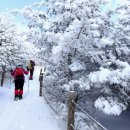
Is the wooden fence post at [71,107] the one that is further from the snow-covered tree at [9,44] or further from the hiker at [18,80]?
the snow-covered tree at [9,44]

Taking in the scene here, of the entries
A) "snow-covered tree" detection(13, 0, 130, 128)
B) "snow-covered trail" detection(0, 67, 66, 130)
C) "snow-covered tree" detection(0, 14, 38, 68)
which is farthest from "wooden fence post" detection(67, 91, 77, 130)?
"snow-covered tree" detection(0, 14, 38, 68)

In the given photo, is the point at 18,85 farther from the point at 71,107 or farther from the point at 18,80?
the point at 71,107

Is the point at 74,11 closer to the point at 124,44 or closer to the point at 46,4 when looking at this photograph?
the point at 46,4

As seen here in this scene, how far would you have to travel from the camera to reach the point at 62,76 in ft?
41.9

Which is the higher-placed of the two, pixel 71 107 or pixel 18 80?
pixel 18 80

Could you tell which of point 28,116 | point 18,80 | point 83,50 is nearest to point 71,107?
point 28,116

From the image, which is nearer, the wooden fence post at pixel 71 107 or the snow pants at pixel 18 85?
the wooden fence post at pixel 71 107

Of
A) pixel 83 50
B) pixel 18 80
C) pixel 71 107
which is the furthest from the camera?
pixel 18 80

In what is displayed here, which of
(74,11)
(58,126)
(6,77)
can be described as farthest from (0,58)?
(58,126)

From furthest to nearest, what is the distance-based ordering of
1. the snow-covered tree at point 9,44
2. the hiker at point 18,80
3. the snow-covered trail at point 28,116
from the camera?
the snow-covered tree at point 9,44
the hiker at point 18,80
the snow-covered trail at point 28,116

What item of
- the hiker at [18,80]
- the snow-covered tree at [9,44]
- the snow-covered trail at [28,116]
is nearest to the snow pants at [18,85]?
the hiker at [18,80]

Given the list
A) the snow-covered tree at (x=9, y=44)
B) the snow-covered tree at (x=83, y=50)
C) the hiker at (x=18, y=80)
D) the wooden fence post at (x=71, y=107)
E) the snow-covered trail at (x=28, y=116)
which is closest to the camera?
the wooden fence post at (x=71, y=107)

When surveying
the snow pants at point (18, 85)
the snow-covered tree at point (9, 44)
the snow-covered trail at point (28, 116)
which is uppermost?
the snow-covered tree at point (9, 44)

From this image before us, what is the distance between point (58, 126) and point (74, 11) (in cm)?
467
